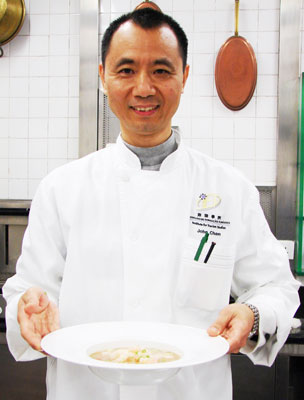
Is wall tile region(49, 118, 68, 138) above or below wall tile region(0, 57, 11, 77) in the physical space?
below

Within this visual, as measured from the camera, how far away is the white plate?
95cm

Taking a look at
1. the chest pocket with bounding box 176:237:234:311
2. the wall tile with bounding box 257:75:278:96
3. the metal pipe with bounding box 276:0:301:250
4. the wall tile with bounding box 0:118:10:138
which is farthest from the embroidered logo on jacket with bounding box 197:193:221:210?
the wall tile with bounding box 0:118:10:138

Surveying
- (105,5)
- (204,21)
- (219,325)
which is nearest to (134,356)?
(219,325)

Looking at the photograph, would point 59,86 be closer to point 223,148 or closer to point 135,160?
point 223,148

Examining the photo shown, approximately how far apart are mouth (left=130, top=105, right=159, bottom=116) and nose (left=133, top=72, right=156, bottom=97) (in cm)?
4

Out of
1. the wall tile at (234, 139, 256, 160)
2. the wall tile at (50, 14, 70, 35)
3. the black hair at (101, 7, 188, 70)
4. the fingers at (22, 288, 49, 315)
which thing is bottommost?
the fingers at (22, 288, 49, 315)

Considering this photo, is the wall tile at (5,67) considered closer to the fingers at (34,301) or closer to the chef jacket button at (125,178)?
the chef jacket button at (125,178)

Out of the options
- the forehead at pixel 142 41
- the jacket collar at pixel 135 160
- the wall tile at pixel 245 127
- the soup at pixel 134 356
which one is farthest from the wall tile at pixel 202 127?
the soup at pixel 134 356

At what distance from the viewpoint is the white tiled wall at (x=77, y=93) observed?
3166mm

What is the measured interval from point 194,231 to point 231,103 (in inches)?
74.6

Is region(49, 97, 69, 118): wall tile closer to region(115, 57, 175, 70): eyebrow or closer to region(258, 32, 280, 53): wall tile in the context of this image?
region(258, 32, 280, 53): wall tile

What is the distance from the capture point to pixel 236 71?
3111 mm

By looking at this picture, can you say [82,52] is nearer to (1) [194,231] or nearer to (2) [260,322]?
(1) [194,231]

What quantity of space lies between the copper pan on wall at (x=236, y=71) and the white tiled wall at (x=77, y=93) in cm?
7
